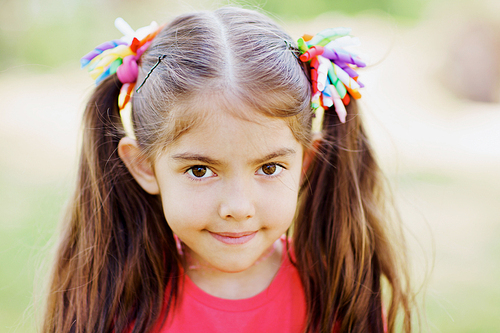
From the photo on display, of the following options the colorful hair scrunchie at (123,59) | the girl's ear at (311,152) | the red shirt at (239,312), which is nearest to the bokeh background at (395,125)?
the colorful hair scrunchie at (123,59)

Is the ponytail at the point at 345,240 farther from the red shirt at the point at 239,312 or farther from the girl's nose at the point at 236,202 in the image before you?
the girl's nose at the point at 236,202

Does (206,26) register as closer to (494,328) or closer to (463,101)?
(494,328)

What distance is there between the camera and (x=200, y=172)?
144 centimetres

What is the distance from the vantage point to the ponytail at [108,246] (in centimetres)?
170

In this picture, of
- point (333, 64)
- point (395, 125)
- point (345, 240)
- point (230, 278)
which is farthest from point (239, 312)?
point (395, 125)

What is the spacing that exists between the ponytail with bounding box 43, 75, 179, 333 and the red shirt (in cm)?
6

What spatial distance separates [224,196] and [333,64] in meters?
0.60

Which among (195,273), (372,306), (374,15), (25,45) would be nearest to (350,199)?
(372,306)

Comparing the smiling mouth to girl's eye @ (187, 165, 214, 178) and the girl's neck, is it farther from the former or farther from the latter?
the girl's neck

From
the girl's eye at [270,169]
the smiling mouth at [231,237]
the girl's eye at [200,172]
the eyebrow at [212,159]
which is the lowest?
the smiling mouth at [231,237]

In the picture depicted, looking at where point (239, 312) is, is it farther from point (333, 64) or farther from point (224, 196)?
point (333, 64)

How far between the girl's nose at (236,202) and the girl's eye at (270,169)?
9 cm

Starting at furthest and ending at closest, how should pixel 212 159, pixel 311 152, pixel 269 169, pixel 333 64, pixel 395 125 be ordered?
1. pixel 395 125
2. pixel 311 152
3. pixel 333 64
4. pixel 269 169
5. pixel 212 159

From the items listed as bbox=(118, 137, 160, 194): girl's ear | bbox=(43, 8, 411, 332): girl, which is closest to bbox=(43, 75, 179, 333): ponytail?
bbox=(43, 8, 411, 332): girl
